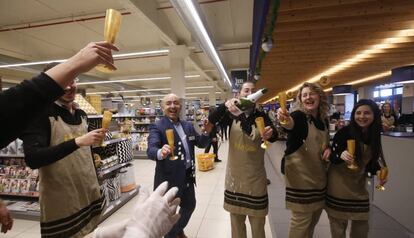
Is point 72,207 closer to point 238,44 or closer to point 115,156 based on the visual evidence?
point 115,156

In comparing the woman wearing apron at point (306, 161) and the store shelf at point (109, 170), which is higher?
the woman wearing apron at point (306, 161)

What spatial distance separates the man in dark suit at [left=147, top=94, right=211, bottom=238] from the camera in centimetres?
241

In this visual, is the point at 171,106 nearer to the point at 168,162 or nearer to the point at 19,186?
the point at 168,162

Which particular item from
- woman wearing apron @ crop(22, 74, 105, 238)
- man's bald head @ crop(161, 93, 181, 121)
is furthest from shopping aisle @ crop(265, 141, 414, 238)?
woman wearing apron @ crop(22, 74, 105, 238)

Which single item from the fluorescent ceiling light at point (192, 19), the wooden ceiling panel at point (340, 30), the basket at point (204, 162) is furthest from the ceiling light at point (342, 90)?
the fluorescent ceiling light at point (192, 19)

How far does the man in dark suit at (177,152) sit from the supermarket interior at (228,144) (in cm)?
1

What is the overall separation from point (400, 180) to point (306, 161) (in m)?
2.06

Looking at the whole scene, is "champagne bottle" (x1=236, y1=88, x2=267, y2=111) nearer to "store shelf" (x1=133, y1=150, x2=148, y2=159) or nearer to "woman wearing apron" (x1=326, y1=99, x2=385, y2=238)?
"woman wearing apron" (x1=326, y1=99, x2=385, y2=238)

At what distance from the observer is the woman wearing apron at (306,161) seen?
2025 millimetres

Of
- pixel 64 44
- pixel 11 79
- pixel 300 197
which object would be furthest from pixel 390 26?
pixel 11 79

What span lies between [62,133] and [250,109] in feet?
4.85

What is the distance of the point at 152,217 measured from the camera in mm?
748

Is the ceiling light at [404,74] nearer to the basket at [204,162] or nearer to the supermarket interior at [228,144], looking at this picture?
the supermarket interior at [228,144]

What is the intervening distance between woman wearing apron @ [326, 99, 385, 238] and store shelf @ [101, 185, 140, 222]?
3178 millimetres
